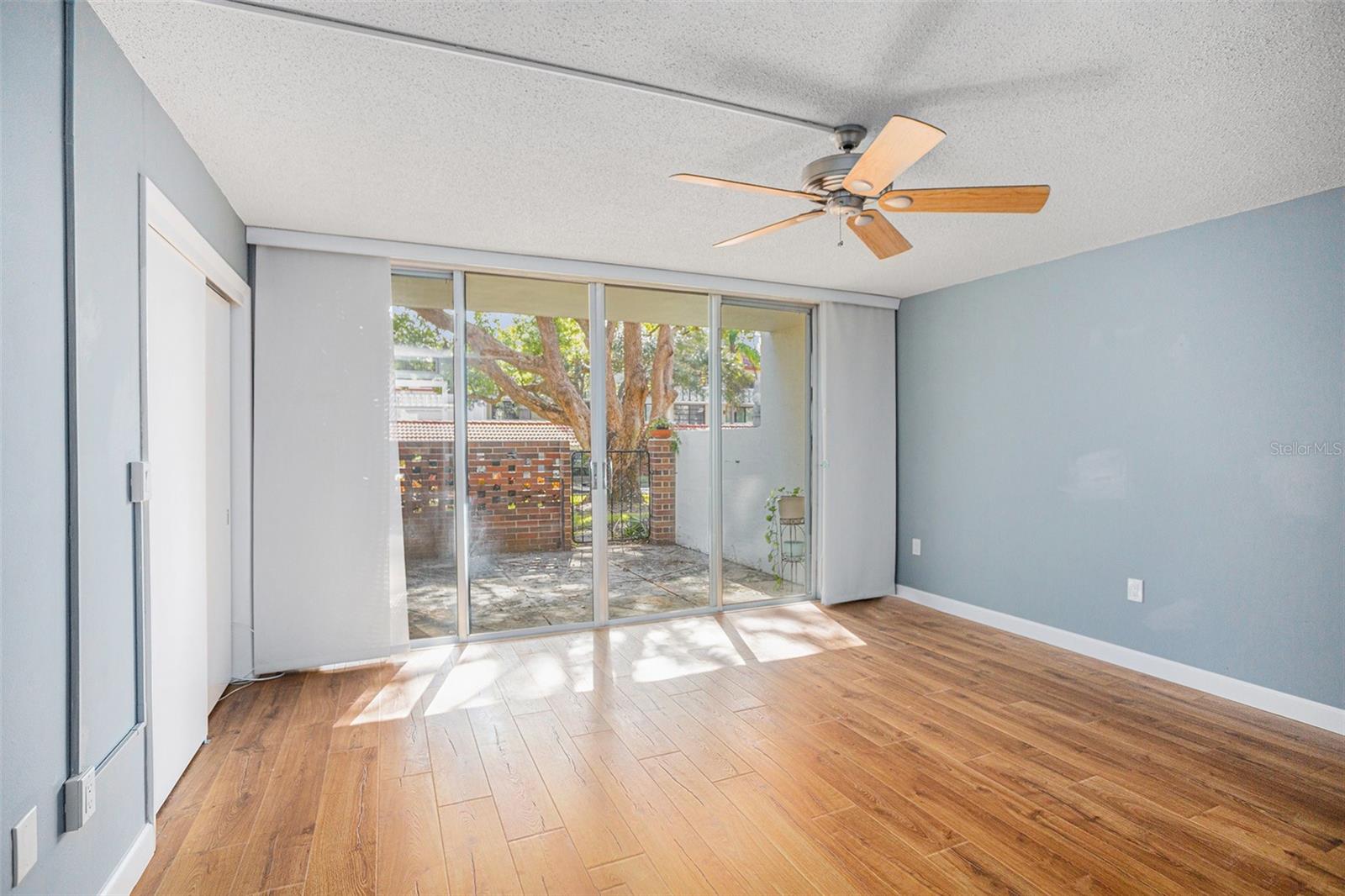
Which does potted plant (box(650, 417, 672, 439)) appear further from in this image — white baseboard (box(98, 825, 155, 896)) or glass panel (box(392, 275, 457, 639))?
white baseboard (box(98, 825, 155, 896))

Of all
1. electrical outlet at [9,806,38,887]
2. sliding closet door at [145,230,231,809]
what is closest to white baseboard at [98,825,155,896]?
sliding closet door at [145,230,231,809]

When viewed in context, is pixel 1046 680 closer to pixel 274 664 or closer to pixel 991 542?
pixel 991 542

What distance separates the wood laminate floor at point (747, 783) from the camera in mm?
1937

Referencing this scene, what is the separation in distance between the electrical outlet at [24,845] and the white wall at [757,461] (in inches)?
140

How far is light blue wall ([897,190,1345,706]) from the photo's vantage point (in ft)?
9.64

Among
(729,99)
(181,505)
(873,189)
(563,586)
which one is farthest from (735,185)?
(563,586)

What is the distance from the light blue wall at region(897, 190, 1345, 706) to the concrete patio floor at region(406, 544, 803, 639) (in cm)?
176

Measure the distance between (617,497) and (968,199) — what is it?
112 inches

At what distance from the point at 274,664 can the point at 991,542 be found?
433 centimetres

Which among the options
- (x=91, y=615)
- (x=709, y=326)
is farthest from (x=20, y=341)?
(x=709, y=326)

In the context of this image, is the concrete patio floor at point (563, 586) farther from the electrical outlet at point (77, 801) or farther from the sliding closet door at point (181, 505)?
the electrical outlet at point (77, 801)

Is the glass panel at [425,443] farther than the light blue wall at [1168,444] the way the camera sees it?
Yes

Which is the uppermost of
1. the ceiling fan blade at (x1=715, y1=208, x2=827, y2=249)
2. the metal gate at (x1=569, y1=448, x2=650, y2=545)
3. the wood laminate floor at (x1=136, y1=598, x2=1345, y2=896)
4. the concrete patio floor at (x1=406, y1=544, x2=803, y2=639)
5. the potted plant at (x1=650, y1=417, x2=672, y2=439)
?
the ceiling fan blade at (x1=715, y1=208, x2=827, y2=249)

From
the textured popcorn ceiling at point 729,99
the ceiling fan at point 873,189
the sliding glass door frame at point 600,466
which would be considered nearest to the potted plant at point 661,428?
the sliding glass door frame at point 600,466
